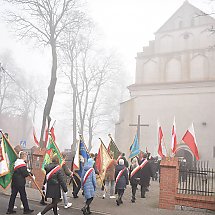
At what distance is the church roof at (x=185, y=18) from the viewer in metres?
25.2

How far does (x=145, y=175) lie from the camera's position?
11648 millimetres

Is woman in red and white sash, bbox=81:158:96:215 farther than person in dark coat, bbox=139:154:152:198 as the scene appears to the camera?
No

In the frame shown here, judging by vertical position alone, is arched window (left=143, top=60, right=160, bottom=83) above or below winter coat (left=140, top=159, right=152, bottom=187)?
above

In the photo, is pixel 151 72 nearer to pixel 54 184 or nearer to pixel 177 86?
pixel 177 86

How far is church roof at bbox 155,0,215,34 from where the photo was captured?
25156mm

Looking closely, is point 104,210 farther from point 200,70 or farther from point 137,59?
point 137,59

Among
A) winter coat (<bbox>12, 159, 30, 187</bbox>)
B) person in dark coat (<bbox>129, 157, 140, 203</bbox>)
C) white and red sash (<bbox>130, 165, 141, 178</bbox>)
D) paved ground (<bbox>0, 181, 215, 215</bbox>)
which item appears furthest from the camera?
white and red sash (<bbox>130, 165, 141, 178</bbox>)

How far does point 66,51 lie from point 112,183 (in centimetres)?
→ 1773

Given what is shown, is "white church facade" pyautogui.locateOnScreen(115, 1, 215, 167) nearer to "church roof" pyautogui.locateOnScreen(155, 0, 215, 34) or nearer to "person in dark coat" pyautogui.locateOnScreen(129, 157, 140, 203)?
"church roof" pyautogui.locateOnScreen(155, 0, 215, 34)

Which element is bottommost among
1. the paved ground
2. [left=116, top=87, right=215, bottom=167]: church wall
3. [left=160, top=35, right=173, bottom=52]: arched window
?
the paved ground

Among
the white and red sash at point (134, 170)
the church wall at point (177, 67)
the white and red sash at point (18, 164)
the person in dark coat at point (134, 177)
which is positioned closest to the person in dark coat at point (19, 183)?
the white and red sash at point (18, 164)

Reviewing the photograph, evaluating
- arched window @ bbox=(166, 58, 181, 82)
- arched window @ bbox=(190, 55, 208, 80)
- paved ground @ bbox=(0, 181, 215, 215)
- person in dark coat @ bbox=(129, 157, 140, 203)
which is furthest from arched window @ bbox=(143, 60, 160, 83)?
paved ground @ bbox=(0, 181, 215, 215)

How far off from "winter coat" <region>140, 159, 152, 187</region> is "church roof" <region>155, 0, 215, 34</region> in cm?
1740

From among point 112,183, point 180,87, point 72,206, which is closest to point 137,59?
point 180,87
